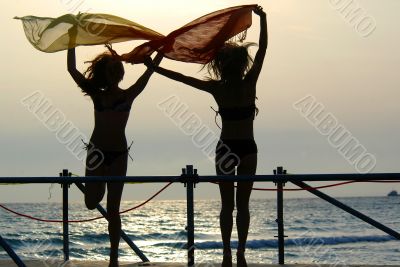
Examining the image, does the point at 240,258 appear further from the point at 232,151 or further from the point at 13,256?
the point at 13,256

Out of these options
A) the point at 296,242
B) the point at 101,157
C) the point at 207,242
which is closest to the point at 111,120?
the point at 101,157

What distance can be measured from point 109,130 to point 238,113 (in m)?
1.10

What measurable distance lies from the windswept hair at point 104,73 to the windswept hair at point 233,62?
82cm

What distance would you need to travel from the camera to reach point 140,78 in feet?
22.3

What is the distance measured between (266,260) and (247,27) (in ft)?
55.2

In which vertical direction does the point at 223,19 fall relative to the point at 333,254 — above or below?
above

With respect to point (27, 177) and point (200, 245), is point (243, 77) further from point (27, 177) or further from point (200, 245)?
point (200, 245)

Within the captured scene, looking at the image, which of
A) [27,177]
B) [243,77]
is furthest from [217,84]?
[27,177]

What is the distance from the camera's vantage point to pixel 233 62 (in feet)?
21.6

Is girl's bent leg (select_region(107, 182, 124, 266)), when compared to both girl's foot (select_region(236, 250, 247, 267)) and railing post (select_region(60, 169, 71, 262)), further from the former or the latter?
railing post (select_region(60, 169, 71, 262))

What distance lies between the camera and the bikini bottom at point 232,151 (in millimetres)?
6453

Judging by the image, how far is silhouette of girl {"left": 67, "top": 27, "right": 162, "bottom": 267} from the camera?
21.9 feet

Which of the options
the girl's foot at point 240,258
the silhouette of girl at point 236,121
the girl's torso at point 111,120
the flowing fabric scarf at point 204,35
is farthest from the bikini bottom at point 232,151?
the flowing fabric scarf at point 204,35

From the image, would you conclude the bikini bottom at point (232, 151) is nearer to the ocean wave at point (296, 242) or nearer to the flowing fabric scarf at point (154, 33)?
the flowing fabric scarf at point (154, 33)
